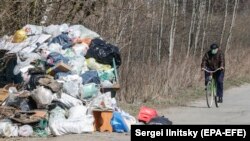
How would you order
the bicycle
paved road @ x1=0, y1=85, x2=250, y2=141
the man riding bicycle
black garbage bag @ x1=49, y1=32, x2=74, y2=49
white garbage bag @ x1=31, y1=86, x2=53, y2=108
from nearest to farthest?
paved road @ x1=0, y1=85, x2=250, y2=141 → white garbage bag @ x1=31, y1=86, x2=53, y2=108 → black garbage bag @ x1=49, y1=32, x2=74, y2=49 → the man riding bicycle → the bicycle

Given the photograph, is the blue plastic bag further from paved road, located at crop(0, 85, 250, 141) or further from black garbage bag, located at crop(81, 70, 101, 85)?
black garbage bag, located at crop(81, 70, 101, 85)

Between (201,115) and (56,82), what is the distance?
4909 mm

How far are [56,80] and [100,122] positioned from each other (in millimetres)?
1495

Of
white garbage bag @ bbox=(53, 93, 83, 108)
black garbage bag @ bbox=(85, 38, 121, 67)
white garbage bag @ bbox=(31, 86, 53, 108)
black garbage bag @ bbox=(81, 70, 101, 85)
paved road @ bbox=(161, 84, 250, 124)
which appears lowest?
paved road @ bbox=(161, 84, 250, 124)

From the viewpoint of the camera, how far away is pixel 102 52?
1536cm

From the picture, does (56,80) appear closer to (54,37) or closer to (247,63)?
(54,37)

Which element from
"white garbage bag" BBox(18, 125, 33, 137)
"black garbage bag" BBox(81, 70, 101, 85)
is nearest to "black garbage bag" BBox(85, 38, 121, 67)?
"black garbage bag" BBox(81, 70, 101, 85)

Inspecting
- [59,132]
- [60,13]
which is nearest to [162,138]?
[59,132]

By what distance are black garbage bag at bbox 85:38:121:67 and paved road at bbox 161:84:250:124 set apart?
2.21 metres

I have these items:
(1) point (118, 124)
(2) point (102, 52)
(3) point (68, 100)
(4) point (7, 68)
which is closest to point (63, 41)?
(2) point (102, 52)

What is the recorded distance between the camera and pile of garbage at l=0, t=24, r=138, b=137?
1266cm

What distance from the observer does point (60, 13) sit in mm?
20125

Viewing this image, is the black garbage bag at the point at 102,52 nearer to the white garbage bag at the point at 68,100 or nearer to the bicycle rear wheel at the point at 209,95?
the white garbage bag at the point at 68,100

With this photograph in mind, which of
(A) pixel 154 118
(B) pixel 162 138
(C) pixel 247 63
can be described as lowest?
(C) pixel 247 63
